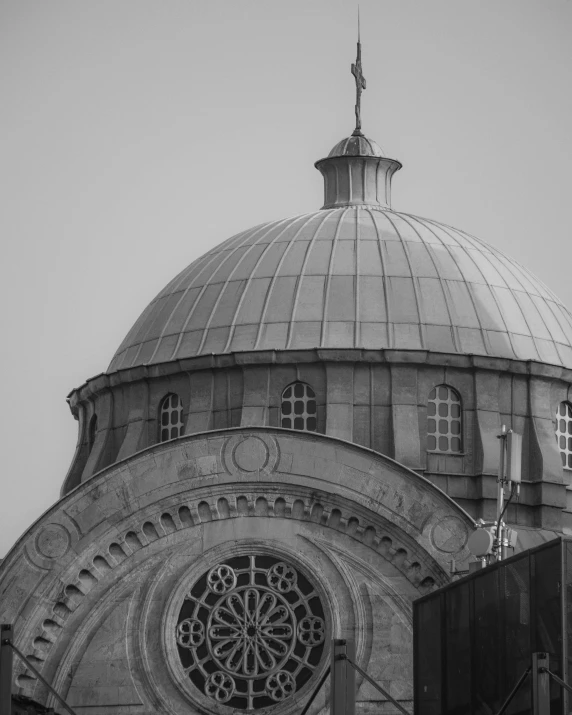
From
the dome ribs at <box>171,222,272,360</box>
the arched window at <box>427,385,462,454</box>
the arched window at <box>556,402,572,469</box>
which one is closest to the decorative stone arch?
the arched window at <box>427,385,462,454</box>

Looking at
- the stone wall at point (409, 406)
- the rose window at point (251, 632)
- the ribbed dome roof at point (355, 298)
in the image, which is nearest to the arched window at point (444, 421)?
the stone wall at point (409, 406)

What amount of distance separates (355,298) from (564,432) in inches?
229

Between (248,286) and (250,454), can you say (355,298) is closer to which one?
(248,286)

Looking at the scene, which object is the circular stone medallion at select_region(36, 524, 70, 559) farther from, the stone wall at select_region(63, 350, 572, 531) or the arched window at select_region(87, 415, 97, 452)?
the arched window at select_region(87, 415, 97, 452)

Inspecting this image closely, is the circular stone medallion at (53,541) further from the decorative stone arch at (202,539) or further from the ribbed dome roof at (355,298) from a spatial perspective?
the ribbed dome roof at (355,298)

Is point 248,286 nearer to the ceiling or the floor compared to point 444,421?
nearer to the ceiling

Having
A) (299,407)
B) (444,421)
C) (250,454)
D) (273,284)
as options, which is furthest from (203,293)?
(250,454)

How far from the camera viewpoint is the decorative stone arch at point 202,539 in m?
46.2

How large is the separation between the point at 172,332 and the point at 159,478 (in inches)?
356

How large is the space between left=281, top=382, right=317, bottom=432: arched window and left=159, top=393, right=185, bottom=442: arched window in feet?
8.97

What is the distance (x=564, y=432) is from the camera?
178 feet

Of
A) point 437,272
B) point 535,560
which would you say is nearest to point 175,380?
point 437,272

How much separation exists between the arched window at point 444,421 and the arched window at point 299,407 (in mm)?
2665

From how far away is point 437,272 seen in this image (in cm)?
5544
